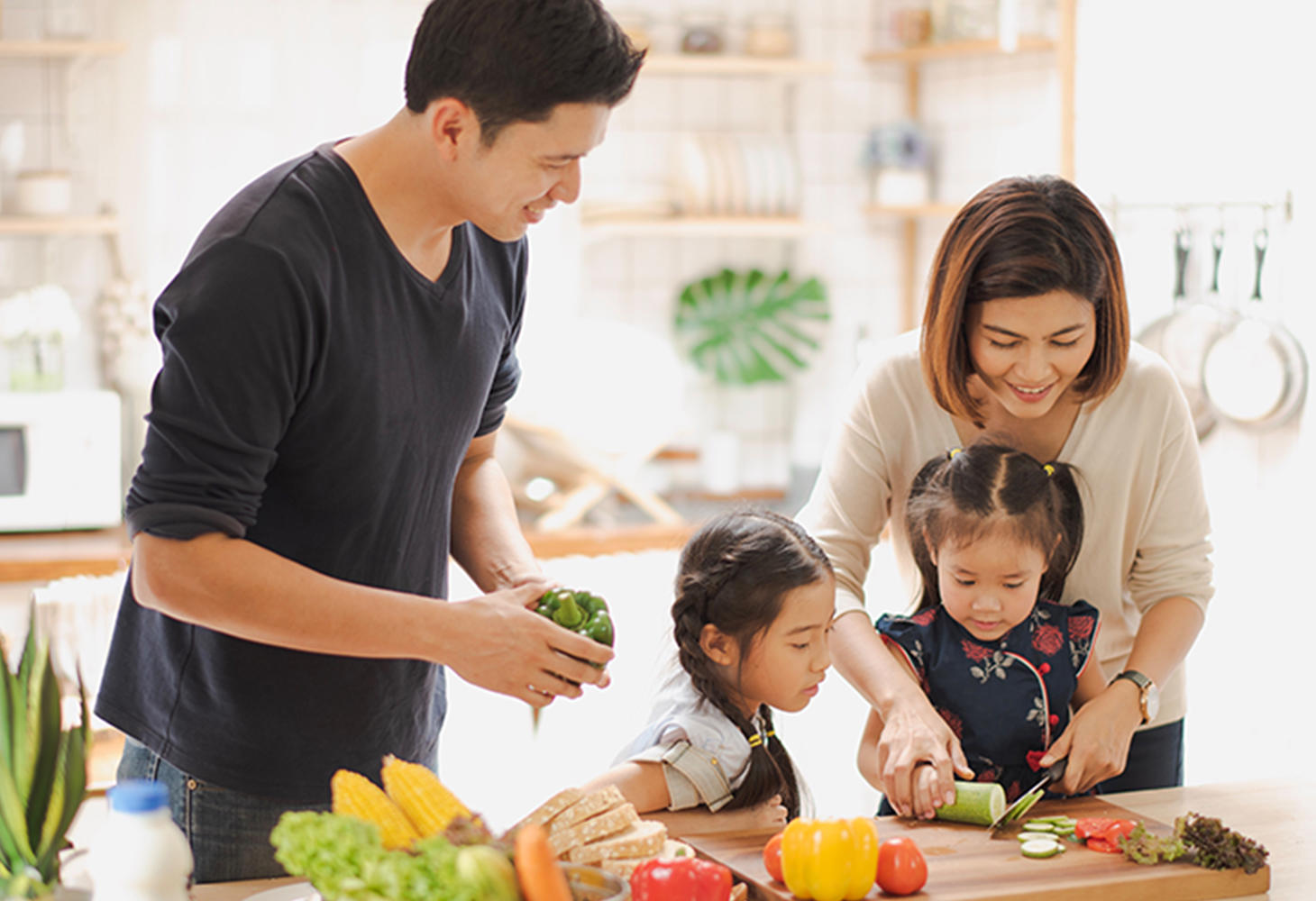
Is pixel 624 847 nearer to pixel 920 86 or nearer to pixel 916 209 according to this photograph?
pixel 916 209

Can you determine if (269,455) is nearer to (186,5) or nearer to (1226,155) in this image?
(1226,155)

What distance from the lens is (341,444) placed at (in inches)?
53.3

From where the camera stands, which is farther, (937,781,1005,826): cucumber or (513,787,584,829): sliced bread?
(937,781,1005,826): cucumber

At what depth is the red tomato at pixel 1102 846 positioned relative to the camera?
4.77 ft

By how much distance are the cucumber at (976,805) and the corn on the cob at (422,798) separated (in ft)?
2.01

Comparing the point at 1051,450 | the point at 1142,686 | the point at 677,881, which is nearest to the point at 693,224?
the point at 1051,450

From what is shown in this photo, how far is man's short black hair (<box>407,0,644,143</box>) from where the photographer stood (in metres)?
1.26

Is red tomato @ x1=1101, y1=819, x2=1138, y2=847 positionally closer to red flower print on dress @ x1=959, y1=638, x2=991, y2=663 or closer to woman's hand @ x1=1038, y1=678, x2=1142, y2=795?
woman's hand @ x1=1038, y1=678, x2=1142, y2=795

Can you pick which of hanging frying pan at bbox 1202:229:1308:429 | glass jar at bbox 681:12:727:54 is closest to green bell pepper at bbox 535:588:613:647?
hanging frying pan at bbox 1202:229:1308:429

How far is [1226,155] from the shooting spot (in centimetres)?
319

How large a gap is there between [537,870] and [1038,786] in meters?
0.80

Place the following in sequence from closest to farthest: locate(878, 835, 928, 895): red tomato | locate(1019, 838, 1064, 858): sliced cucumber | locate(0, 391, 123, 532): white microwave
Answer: locate(878, 835, 928, 895): red tomato < locate(1019, 838, 1064, 858): sliced cucumber < locate(0, 391, 123, 532): white microwave

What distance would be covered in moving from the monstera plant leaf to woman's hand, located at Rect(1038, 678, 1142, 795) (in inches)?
102

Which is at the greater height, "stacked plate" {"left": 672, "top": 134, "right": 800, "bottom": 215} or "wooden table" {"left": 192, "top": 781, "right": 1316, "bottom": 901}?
"stacked plate" {"left": 672, "top": 134, "right": 800, "bottom": 215}
